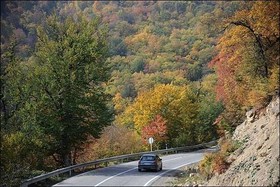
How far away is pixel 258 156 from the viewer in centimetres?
1511

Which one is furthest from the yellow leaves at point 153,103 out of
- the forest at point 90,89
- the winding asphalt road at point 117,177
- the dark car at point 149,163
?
the dark car at point 149,163

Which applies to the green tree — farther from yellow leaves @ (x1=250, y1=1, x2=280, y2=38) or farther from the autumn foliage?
the autumn foliage

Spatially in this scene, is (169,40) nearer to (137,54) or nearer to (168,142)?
(137,54)

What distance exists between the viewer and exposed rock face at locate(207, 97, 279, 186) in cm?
1334

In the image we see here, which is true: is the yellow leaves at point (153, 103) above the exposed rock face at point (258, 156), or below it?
above

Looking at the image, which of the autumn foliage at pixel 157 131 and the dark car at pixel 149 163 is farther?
the autumn foliage at pixel 157 131

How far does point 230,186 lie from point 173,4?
147564mm

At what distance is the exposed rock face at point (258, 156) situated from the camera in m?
13.3

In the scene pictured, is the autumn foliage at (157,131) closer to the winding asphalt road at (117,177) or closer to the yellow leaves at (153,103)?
→ the yellow leaves at (153,103)

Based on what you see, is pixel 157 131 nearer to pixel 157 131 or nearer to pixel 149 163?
pixel 157 131

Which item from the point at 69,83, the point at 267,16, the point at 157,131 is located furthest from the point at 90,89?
the point at 157,131

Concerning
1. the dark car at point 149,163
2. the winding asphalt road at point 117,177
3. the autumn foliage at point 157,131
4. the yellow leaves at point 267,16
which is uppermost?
the yellow leaves at point 267,16

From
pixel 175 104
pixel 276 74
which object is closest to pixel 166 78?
pixel 175 104

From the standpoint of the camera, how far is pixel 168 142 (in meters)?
52.1
